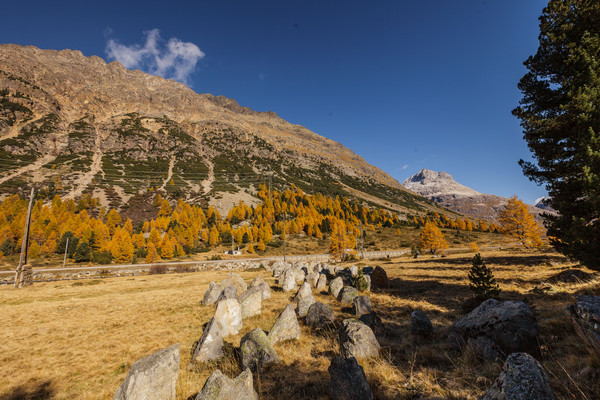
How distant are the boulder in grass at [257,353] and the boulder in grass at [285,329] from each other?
136cm

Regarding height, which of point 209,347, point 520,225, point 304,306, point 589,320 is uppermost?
point 520,225

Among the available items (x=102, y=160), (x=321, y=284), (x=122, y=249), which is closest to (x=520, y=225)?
(x=321, y=284)

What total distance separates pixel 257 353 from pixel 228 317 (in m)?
3.58

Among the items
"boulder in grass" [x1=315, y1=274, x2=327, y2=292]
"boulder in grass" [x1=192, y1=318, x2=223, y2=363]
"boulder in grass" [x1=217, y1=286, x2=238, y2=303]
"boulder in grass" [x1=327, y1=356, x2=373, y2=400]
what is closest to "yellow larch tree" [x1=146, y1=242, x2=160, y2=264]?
"boulder in grass" [x1=217, y1=286, x2=238, y2=303]

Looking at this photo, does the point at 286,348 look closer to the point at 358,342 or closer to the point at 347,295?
the point at 358,342

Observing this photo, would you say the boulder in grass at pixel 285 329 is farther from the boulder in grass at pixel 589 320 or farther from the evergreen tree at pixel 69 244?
the evergreen tree at pixel 69 244

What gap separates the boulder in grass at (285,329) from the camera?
843 centimetres

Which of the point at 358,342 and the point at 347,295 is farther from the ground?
the point at 358,342

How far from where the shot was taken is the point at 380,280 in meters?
17.8

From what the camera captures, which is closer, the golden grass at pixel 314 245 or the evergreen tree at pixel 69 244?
the golden grass at pixel 314 245

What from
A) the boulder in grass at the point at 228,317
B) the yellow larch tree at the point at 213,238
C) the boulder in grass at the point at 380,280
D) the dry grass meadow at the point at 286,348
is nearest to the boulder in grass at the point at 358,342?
the dry grass meadow at the point at 286,348

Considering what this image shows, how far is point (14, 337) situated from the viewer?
34.4ft

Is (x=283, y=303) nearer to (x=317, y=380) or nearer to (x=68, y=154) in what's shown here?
(x=317, y=380)

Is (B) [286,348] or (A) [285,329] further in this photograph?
(A) [285,329]
